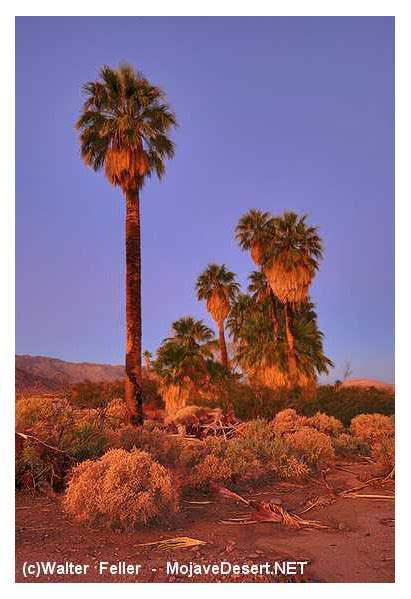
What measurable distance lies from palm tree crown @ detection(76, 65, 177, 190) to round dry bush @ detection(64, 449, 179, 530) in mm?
8857

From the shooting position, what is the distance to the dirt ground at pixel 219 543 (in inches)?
194

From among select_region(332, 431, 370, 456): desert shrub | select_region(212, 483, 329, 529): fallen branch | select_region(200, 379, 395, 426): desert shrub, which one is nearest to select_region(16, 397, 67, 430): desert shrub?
select_region(212, 483, 329, 529): fallen branch

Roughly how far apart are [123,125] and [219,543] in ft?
35.7

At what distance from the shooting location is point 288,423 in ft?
45.1

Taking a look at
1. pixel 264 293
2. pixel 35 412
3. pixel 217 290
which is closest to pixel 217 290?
pixel 217 290

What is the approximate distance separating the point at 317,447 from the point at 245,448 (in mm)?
1647

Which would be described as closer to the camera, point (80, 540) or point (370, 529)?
point (80, 540)

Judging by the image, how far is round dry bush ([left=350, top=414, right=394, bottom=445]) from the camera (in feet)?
45.3

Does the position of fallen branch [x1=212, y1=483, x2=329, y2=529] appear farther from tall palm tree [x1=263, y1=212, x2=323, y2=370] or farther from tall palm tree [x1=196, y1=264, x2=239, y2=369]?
tall palm tree [x1=196, y1=264, x2=239, y2=369]

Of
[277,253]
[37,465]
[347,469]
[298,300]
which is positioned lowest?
[347,469]

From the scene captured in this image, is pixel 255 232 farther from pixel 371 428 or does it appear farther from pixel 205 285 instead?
pixel 371 428
